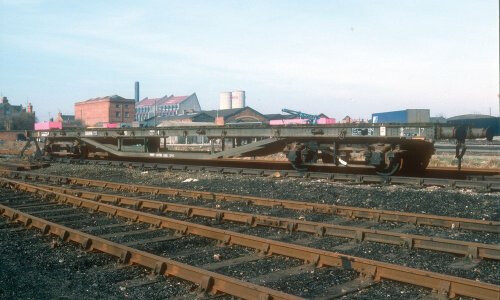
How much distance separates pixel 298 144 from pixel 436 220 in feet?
21.5

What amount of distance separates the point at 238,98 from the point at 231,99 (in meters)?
1.64

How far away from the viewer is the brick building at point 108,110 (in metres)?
85.4

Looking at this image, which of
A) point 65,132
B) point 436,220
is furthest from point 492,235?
point 65,132

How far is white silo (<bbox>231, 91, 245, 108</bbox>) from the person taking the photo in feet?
356

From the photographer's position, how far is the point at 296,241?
6.42 metres

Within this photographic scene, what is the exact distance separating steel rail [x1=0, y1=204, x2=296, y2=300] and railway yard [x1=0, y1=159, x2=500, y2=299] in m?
0.01

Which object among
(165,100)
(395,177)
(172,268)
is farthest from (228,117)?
(172,268)

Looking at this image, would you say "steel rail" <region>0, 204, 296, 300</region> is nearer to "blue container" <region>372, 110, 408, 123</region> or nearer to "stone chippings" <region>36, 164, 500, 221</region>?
"stone chippings" <region>36, 164, 500, 221</region>

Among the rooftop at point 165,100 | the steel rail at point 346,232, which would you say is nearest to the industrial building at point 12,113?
the rooftop at point 165,100

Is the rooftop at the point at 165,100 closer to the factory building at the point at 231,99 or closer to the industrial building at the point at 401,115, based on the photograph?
the factory building at the point at 231,99

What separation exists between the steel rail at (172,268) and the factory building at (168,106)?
302ft

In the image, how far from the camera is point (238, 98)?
10856 centimetres

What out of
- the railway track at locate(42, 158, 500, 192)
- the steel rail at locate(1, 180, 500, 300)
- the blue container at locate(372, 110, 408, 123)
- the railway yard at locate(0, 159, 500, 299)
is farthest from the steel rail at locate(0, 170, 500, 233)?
the blue container at locate(372, 110, 408, 123)

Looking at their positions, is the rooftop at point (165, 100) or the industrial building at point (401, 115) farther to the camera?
the rooftop at point (165, 100)
